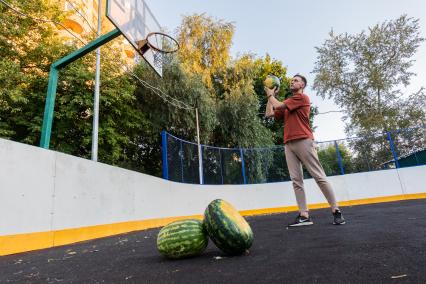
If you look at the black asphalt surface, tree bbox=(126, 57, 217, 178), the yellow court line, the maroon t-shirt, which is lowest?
the black asphalt surface

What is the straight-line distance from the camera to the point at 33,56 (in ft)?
37.1

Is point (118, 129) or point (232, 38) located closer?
point (118, 129)

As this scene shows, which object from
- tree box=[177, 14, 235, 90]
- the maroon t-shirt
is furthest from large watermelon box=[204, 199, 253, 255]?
tree box=[177, 14, 235, 90]

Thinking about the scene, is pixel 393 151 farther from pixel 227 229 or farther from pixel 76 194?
pixel 227 229

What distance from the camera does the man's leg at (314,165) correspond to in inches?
147

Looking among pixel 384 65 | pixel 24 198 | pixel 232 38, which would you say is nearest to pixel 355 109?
pixel 384 65

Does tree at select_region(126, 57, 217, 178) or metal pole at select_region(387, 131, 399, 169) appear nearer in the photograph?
metal pole at select_region(387, 131, 399, 169)

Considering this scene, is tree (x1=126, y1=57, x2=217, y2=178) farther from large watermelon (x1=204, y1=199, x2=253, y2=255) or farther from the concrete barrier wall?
large watermelon (x1=204, y1=199, x2=253, y2=255)

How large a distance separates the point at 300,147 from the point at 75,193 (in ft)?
12.4

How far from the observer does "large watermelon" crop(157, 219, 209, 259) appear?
7.44 feet

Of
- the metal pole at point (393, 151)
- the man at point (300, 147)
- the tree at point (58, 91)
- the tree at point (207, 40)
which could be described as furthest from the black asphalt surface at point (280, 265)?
the tree at point (207, 40)

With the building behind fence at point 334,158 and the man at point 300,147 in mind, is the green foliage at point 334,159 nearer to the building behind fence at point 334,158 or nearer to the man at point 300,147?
the building behind fence at point 334,158

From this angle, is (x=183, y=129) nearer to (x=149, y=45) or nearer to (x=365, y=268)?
(x=149, y=45)

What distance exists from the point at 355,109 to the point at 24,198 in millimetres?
20505
